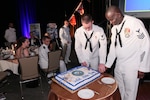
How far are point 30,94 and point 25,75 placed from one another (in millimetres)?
437

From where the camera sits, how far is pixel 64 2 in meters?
7.68

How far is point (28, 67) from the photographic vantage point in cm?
342

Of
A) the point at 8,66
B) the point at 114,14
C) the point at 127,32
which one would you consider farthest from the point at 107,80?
the point at 8,66

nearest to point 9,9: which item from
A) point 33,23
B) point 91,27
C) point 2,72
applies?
point 33,23

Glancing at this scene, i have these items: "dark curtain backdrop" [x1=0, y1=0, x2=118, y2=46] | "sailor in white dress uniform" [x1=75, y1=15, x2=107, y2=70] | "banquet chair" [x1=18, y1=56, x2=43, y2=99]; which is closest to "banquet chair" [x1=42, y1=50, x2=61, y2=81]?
"banquet chair" [x1=18, y1=56, x2=43, y2=99]

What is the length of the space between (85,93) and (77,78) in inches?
→ 10.9

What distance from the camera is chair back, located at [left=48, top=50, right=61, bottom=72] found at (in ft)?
12.3

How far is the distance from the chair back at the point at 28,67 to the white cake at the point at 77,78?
4.00ft

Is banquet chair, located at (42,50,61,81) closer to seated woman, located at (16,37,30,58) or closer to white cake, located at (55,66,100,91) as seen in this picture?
seated woman, located at (16,37,30,58)

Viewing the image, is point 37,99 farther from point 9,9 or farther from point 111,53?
point 9,9

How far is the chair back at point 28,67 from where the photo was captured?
10.9ft

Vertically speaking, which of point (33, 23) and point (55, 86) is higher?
point (33, 23)

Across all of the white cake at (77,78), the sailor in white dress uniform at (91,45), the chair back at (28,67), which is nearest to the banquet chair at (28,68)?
the chair back at (28,67)

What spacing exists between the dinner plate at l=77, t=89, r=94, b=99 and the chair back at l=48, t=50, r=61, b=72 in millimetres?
1840
